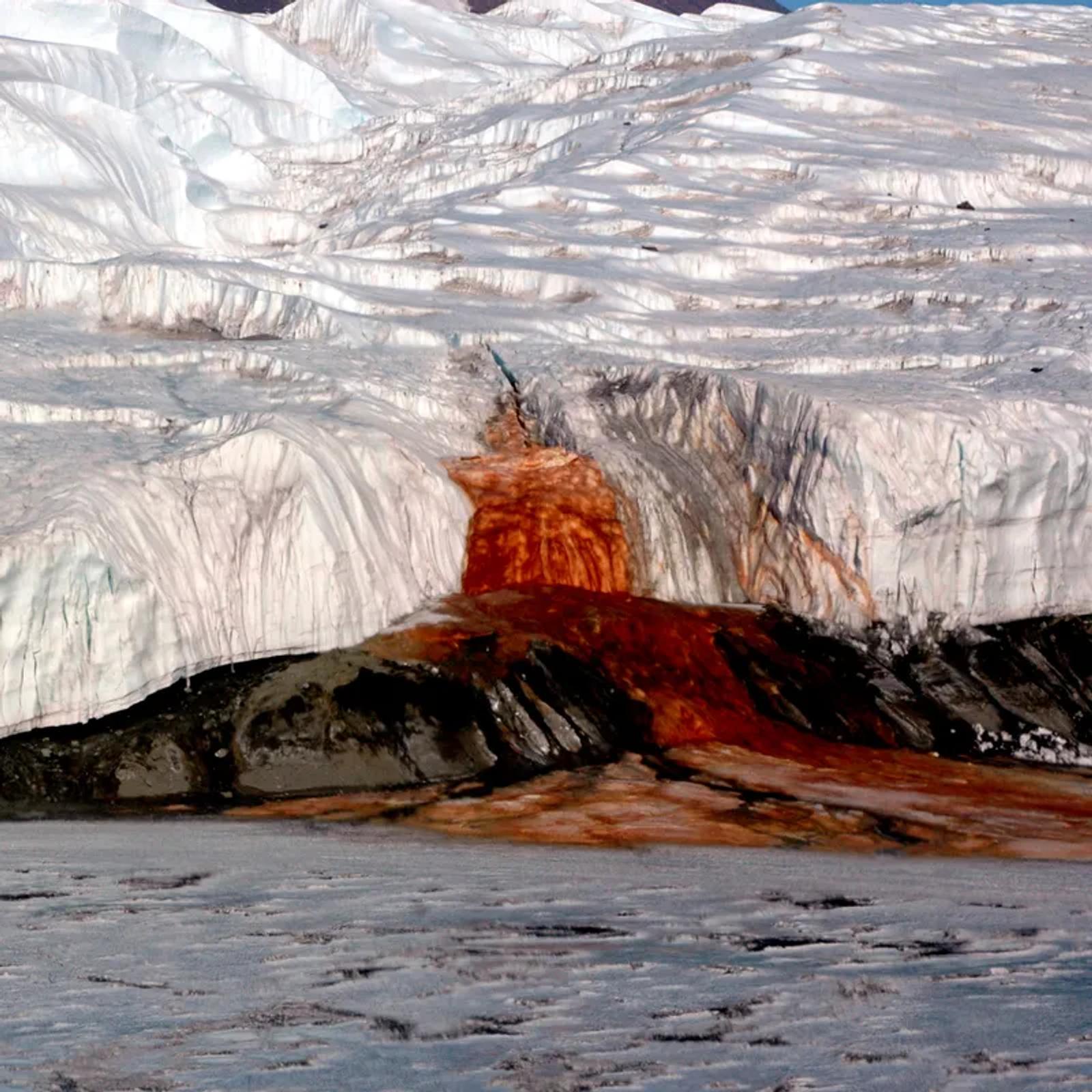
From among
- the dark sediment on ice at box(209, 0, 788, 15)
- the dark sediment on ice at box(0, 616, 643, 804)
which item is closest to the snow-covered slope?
the dark sediment on ice at box(0, 616, 643, 804)

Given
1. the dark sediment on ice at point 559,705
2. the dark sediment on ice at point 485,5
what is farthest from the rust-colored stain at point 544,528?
the dark sediment on ice at point 485,5

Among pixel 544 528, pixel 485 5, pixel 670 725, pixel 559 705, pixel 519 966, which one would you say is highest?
pixel 485 5

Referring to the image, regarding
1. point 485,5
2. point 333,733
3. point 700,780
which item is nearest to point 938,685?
point 700,780

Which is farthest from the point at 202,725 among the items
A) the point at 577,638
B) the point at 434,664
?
the point at 577,638

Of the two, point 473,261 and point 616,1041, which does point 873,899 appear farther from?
point 473,261

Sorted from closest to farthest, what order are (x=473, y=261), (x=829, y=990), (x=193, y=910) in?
1. (x=829, y=990)
2. (x=193, y=910)
3. (x=473, y=261)

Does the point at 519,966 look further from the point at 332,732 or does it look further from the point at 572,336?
the point at 572,336

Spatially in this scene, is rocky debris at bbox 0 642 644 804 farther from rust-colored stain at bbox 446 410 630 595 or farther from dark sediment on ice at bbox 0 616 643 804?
rust-colored stain at bbox 446 410 630 595
